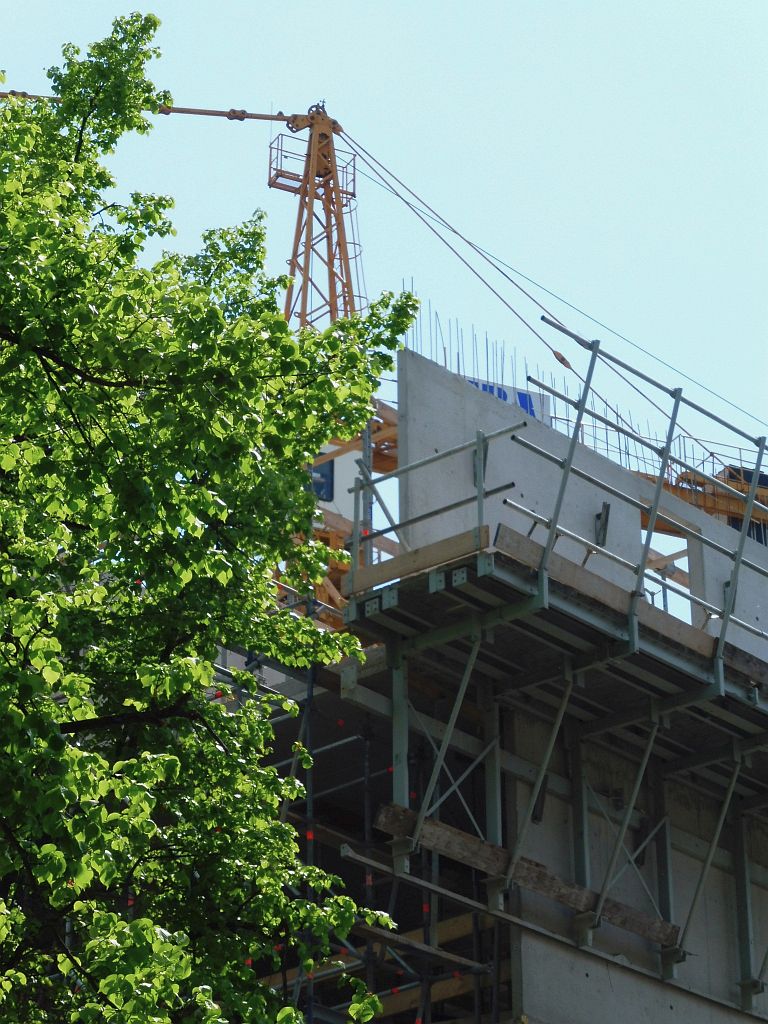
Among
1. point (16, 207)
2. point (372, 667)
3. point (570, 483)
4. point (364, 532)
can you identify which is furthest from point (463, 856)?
point (16, 207)

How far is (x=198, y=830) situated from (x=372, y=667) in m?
5.49

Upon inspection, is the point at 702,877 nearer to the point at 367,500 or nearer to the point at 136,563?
the point at 367,500

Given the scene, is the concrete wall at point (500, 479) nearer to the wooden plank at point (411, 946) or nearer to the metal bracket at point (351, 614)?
the metal bracket at point (351, 614)

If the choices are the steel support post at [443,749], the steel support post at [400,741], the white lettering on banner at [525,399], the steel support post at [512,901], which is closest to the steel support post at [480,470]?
the steel support post at [443,749]

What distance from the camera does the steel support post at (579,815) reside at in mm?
21875

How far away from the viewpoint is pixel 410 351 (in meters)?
22.1

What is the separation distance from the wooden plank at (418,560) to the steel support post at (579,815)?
4217 mm

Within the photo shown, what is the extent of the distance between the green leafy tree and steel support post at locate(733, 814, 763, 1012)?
962 centimetres

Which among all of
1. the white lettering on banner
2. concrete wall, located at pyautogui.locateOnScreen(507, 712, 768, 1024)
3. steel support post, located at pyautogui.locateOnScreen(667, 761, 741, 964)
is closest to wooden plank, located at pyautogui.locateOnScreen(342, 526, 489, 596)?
concrete wall, located at pyautogui.locateOnScreen(507, 712, 768, 1024)

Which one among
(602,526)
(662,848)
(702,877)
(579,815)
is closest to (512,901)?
(579,815)

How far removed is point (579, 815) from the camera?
2227 cm

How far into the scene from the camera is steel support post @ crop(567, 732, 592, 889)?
21.9 meters

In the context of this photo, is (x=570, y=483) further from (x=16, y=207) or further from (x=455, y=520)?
(x=16, y=207)

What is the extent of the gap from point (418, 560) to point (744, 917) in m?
8.19
